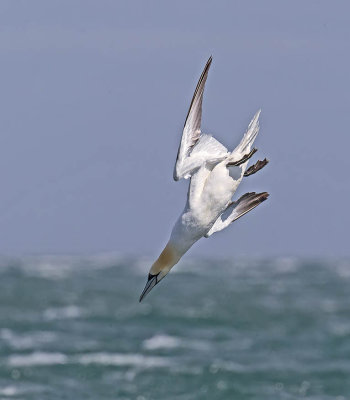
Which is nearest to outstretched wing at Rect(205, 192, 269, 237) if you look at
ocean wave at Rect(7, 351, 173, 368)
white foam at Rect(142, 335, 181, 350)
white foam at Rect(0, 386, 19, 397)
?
white foam at Rect(0, 386, 19, 397)

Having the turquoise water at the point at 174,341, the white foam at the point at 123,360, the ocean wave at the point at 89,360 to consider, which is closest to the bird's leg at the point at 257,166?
the turquoise water at the point at 174,341

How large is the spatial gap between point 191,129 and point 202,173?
631 millimetres

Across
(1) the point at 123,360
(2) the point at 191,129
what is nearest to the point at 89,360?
(1) the point at 123,360

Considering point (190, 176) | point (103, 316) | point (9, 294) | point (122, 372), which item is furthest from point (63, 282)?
point (190, 176)

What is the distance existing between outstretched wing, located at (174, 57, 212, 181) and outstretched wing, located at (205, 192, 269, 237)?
41.4 inches

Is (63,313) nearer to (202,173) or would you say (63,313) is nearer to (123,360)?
(123,360)

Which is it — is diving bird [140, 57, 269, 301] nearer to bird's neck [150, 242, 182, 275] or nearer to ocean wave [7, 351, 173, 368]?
bird's neck [150, 242, 182, 275]

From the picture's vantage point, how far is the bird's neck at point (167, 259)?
19578 millimetres

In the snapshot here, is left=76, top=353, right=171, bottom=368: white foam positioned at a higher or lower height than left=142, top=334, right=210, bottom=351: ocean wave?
lower

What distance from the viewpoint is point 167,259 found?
1978 cm

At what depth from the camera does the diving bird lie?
19.1 m

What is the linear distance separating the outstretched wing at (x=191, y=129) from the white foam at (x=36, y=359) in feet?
103

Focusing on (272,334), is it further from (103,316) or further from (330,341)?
(103,316)

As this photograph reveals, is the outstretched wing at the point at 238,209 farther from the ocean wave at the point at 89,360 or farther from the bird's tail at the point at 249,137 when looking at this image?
the ocean wave at the point at 89,360
